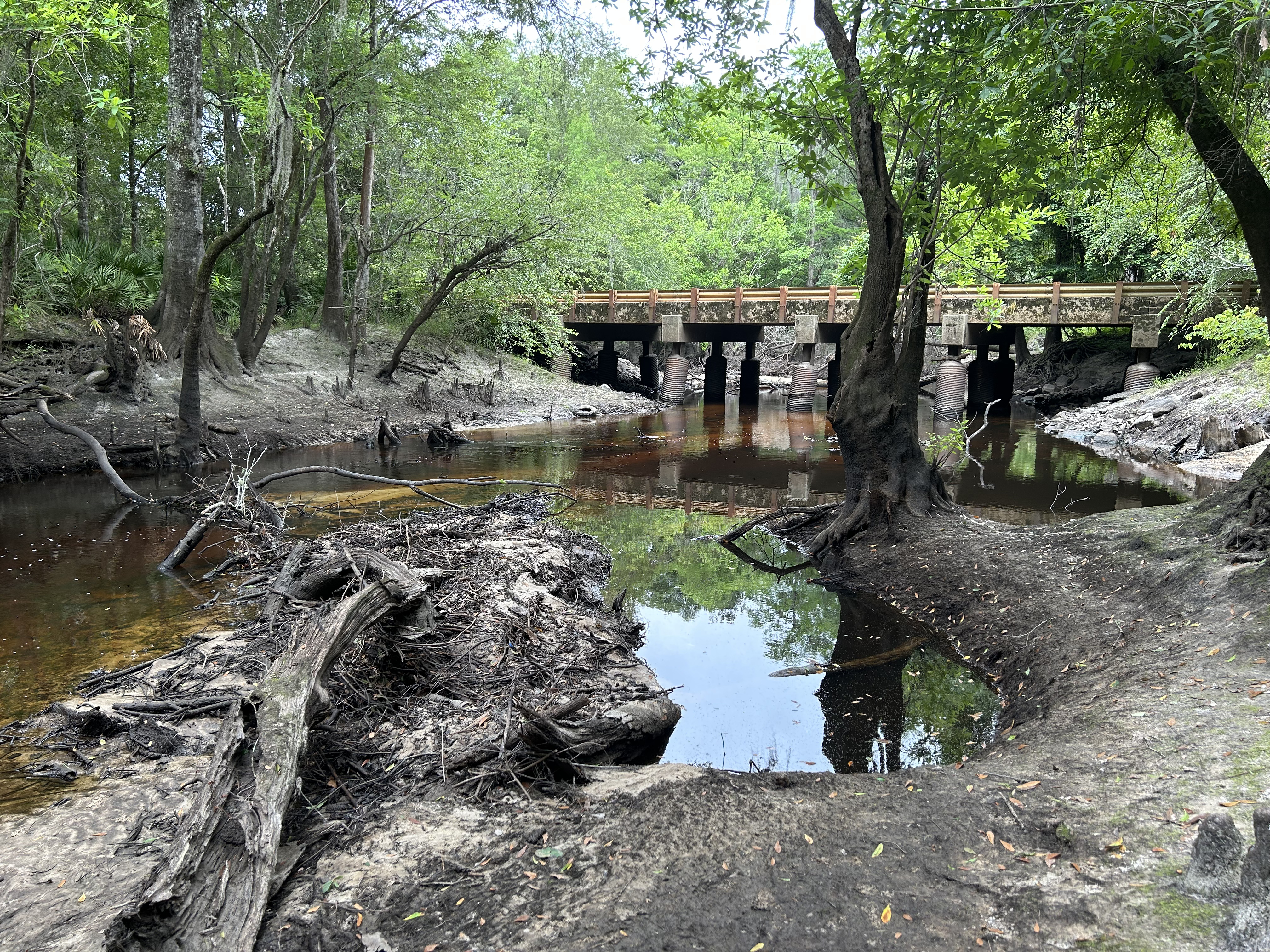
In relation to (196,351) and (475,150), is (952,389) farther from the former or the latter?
(196,351)

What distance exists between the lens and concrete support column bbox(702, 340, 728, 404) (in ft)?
111

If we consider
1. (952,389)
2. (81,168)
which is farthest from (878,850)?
(952,389)

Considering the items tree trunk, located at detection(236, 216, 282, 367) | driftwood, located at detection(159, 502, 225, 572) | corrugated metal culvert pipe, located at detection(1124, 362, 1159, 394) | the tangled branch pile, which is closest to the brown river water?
driftwood, located at detection(159, 502, 225, 572)

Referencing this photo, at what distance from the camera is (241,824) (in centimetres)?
335

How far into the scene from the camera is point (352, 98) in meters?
17.4

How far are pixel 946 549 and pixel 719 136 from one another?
5836 mm

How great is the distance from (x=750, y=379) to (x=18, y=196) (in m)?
25.7

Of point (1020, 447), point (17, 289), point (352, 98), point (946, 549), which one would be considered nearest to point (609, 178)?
point (352, 98)

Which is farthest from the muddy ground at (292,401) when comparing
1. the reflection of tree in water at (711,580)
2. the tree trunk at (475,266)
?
the reflection of tree in water at (711,580)

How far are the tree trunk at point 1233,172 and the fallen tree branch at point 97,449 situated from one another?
1274cm

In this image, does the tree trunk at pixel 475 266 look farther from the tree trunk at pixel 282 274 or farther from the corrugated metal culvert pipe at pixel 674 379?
the corrugated metal culvert pipe at pixel 674 379

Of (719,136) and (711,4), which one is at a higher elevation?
(711,4)

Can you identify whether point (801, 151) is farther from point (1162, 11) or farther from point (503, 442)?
point (503, 442)

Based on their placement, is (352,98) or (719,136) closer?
(719,136)
